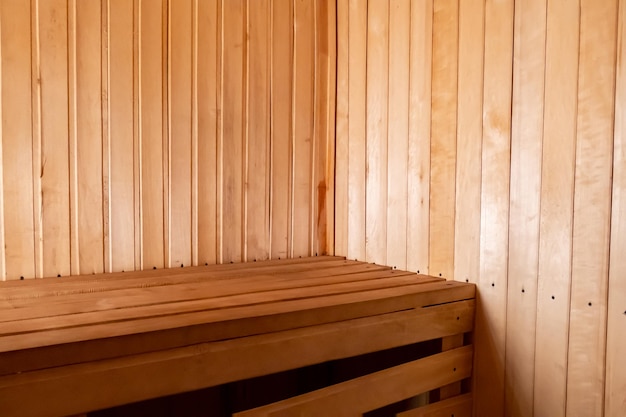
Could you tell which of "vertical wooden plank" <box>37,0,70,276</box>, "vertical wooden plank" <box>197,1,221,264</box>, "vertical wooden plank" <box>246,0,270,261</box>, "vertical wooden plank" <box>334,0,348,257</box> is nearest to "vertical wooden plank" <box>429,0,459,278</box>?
"vertical wooden plank" <box>334,0,348,257</box>

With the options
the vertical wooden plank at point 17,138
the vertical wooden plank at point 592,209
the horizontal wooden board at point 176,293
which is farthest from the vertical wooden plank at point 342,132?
the vertical wooden plank at point 17,138

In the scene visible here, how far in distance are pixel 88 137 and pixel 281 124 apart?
0.88m

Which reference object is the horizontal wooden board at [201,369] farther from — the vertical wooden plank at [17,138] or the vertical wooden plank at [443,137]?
the vertical wooden plank at [17,138]

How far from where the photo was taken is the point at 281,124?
2.30 meters

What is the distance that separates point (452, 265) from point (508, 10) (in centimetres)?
94

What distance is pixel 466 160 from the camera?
5.84 ft

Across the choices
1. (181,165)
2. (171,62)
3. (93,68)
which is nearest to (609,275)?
(181,165)

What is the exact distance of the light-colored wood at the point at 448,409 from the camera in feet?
5.20

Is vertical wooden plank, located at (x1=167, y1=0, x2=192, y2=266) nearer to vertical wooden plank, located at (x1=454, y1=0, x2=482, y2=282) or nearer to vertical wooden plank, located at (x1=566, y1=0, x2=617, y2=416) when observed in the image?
vertical wooden plank, located at (x1=454, y1=0, x2=482, y2=282)

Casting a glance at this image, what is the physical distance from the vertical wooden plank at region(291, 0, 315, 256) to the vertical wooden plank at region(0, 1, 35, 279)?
1.14 m

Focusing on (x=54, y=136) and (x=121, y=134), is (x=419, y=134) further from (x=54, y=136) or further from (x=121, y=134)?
(x=54, y=136)

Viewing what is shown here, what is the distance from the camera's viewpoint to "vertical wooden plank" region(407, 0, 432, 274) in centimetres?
193

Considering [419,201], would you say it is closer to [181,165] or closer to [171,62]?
[181,165]

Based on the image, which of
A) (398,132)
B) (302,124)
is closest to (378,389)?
(398,132)
